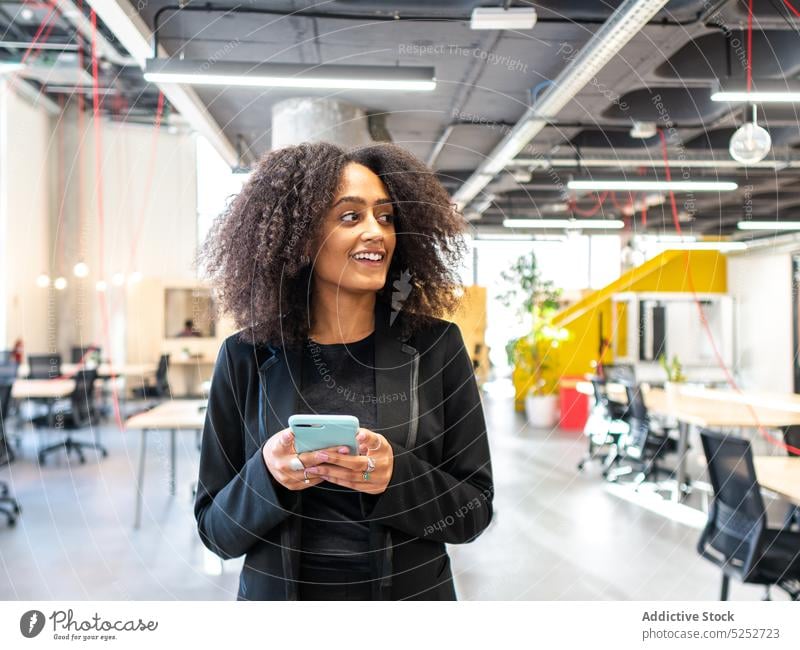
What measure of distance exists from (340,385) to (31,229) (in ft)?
31.5

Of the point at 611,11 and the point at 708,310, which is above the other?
the point at 611,11

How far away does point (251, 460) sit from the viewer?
1194 millimetres

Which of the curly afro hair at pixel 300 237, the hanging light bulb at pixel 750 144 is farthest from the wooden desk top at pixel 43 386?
the hanging light bulb at pixel 750 144

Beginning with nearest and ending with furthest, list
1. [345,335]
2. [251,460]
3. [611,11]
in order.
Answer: [251,460], [345,335], [611,11]

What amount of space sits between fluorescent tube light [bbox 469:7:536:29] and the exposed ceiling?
7 centimetres

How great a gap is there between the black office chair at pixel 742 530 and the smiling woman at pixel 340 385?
202 cm

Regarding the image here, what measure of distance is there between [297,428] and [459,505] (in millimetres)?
358

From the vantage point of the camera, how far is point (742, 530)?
9.65 feet

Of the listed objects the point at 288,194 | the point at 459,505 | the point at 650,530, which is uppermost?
the point at 288,194

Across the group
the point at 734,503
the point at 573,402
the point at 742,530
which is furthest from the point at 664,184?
the point at 573,402

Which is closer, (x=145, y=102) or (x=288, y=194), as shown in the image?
(x=288, y=194)

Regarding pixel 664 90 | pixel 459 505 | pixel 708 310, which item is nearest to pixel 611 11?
pixel 459 505

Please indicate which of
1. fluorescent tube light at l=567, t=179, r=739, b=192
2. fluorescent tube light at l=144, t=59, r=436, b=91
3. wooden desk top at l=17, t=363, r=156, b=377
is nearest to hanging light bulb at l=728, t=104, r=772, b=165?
fluorescent tube light at l=144, t=59, r=436, b=91
